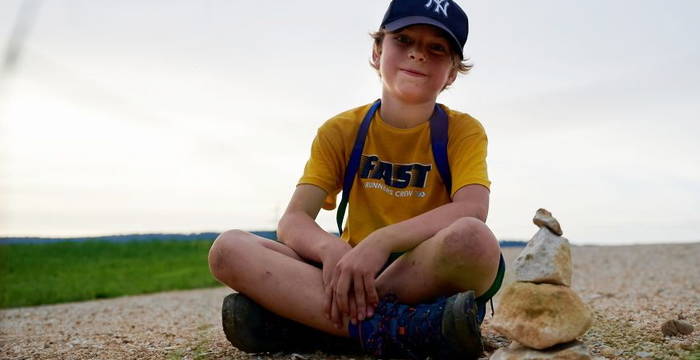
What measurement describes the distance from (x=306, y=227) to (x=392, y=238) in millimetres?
686

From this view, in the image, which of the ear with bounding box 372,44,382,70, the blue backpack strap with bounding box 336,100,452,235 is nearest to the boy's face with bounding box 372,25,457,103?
the blue backpack strap with bounding box 336,100,452,235

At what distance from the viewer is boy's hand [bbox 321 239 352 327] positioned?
146 inches

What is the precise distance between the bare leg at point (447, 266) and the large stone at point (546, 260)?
0.27 m

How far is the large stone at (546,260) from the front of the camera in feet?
11.1

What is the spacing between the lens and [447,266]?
3.68 metres

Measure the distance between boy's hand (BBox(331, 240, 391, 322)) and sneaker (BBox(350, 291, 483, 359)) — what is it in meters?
0.08

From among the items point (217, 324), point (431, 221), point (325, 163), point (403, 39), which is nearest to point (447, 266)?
point (431, 221)

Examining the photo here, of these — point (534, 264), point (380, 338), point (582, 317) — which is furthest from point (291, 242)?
point (582, 317)

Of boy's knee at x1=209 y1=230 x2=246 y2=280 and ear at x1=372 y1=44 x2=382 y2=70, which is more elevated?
ear at x1=372 y1=44 x2=382 y2=70

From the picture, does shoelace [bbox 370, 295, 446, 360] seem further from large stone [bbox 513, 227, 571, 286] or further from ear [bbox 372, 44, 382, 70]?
ear [bbox 372, 44, 382, 70]

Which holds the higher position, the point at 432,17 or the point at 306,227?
the point at 432,17

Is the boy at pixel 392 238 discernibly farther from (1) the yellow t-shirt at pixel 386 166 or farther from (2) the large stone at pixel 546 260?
(2) the large stone at pixel 546 260

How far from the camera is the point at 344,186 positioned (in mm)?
4473

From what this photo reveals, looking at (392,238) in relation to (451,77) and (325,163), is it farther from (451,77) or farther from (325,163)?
(451,77)
